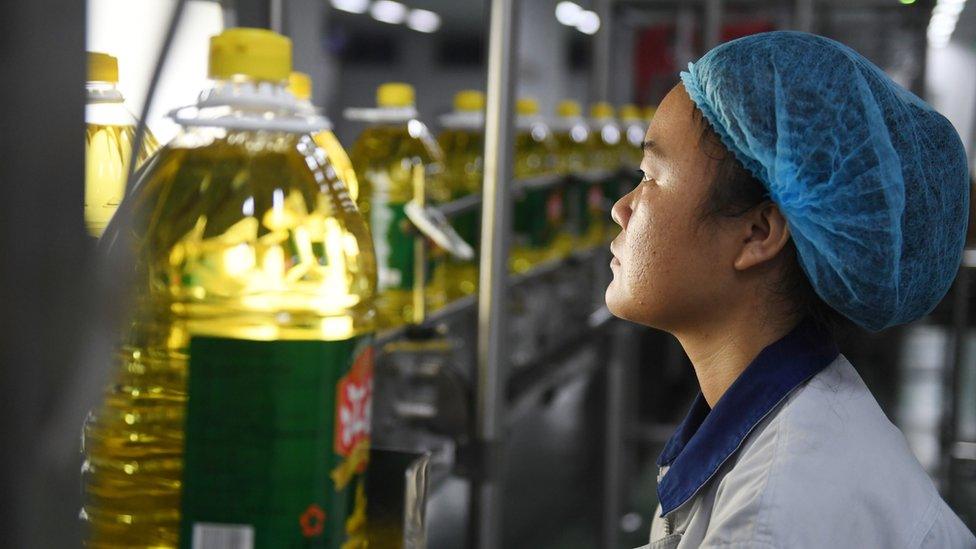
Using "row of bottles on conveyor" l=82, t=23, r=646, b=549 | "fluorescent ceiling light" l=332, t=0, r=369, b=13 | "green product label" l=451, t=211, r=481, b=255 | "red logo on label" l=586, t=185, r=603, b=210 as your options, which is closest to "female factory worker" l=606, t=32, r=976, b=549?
"row of bottles on conveyor" l=82, t=23, r=646, b=549

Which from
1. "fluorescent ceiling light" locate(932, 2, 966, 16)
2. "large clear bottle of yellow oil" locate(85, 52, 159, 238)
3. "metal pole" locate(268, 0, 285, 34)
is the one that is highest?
"fluorescent ceiling light" locate(932, 2, 966, 16)

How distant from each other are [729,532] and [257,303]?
39 cm

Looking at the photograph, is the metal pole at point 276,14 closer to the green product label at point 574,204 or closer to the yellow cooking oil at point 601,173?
Answer: the green product label at point 574,204

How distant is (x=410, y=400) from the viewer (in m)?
1.54

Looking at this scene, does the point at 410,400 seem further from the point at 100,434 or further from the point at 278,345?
the point at 278,345

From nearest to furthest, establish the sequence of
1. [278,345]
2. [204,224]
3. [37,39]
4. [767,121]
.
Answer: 1. [37,39]
2. [278,345]
3. [204,224]
4. [767,121]

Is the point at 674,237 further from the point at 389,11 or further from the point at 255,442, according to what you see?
the point at 389,11

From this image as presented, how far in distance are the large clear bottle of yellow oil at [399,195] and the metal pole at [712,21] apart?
230cm

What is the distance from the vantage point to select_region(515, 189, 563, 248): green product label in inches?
96.4

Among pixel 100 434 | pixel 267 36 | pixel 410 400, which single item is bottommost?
pixel 410 400

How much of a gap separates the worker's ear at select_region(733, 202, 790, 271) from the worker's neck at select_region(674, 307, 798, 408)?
→ 54 mm

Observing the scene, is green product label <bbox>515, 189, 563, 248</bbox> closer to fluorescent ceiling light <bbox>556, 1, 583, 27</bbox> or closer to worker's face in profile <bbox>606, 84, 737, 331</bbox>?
fluorescent ceiling light <bbox>556, 1, 583, 27</bbox>

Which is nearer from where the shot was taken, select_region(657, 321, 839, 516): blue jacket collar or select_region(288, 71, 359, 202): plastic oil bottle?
select_region(657, 321, 839, 516): blue jacket collar

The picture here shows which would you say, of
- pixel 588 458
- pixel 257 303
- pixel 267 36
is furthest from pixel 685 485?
pixel 588 458
